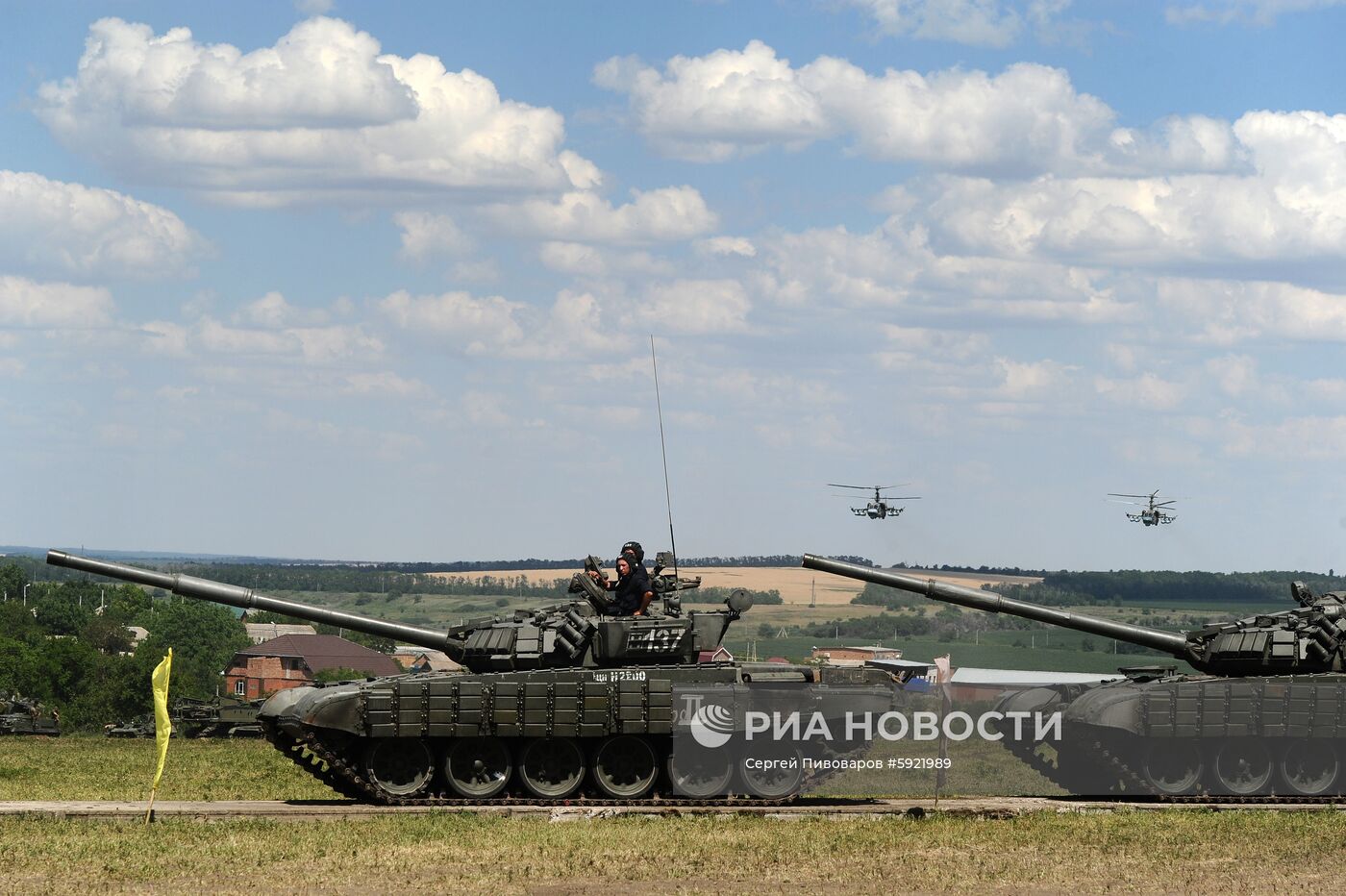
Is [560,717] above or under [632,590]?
under

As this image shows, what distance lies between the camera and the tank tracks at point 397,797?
1091 inches

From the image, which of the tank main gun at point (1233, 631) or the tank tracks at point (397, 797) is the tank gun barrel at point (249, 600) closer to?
the tank tracks at point (397, 797)

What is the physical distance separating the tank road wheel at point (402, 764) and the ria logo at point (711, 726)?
154 inches

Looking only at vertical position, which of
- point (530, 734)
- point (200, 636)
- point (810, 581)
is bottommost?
point (200, 636)

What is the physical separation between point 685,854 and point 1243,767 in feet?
35.4

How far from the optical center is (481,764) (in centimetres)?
2844

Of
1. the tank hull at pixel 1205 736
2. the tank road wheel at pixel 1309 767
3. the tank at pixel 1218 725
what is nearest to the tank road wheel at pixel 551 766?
the tank at pixel 1218 725

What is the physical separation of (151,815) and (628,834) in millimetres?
6691

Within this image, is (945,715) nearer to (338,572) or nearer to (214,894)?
(214,894)

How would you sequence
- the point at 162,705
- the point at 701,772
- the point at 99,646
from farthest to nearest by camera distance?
the point at 99,646 < the point at 701,772 < the point at 162,705

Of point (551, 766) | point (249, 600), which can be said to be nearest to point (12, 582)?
point (249, 600)

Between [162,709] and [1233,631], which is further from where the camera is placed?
[1233,631]

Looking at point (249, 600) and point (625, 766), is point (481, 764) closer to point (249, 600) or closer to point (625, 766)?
point (625, 766)

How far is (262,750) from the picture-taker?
147ft
